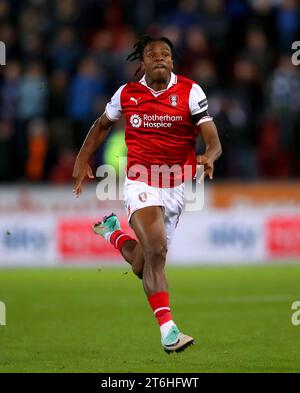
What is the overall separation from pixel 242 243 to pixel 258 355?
876 cm

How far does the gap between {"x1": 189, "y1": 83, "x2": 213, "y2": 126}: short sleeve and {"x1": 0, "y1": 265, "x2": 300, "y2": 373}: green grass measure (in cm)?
192

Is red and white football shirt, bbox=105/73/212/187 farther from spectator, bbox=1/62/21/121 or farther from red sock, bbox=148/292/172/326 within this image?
spectator, bbox=1/62/21/121

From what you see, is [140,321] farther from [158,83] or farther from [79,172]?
[158,83]

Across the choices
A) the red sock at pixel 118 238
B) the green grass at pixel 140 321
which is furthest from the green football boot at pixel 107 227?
the green grass at pixel 140 321

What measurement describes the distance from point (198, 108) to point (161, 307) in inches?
66.2

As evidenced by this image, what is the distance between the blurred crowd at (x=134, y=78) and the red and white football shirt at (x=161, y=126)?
8.37 meters

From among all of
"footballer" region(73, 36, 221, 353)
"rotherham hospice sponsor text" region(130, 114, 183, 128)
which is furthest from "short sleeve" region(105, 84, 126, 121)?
"rotherham hospice sponsor text" region(130, 114, 183, 128)

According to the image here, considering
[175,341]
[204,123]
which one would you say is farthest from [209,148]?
[175,341]

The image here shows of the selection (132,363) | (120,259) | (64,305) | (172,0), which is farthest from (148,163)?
(172,0)

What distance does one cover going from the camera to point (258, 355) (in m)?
8.83

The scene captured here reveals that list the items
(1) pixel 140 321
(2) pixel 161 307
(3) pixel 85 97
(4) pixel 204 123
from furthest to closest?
(3) pixel 85 97, (1) pixel 140 321, (4) pixel 204 123, (2) pixel 161 307

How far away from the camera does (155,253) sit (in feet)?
28.4

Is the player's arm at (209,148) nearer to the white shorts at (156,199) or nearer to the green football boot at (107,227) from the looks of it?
the white shorts at (156,199)

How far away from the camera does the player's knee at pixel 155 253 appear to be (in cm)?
866
